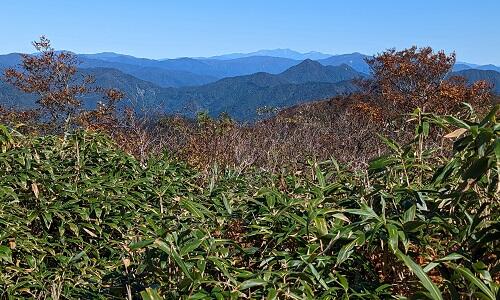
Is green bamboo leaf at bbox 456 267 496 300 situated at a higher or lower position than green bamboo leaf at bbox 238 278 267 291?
higher

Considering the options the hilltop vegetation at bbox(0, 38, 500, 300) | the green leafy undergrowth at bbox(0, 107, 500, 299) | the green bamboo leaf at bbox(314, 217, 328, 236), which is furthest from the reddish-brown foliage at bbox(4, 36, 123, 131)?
the green bamboo leaf at bbox(314, 217, 328, 236)

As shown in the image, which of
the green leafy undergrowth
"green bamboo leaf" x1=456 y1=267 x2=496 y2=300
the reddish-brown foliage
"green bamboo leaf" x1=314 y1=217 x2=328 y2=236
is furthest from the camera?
the reddish-brown foliage

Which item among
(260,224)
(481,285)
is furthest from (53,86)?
(481,285)

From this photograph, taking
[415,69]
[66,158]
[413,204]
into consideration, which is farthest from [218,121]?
[413,204]

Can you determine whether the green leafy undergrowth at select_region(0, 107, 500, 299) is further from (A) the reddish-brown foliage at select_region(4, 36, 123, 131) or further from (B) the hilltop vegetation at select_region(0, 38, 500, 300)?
(A) the reddish-brown foliage at select_region(4, 36, 123, 131)

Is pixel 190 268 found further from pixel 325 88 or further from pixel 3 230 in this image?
pixel 325 88

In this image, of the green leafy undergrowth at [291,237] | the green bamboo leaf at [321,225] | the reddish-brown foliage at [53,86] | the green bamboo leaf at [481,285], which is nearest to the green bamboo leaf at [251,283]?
the green leafy undergrowth at [291,237]

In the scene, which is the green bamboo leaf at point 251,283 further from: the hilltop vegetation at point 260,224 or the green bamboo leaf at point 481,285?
the green bamboo leaf at point 481,285

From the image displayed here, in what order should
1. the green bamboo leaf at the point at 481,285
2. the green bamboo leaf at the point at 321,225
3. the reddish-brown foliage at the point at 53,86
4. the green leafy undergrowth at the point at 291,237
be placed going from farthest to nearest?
the reddish-brown foliage at the point at 53,86
the green bamboo leaf at the point at 321,225
the green leafy undergrowth at the point at 291,237
the green bamboo leaf at the point at 481,285

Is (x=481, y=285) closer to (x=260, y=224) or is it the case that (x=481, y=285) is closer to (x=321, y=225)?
(x=321, y=225)

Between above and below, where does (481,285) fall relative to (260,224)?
above

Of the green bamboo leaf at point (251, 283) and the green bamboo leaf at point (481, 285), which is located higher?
the green bamboo leaf at point (481, 285)

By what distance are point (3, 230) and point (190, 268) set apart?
139cm

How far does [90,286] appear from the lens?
2.26m
